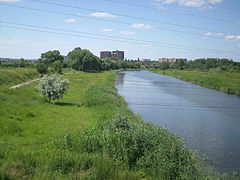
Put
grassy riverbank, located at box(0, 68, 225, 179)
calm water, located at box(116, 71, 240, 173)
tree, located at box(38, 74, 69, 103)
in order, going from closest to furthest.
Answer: grassy riverbank, located at box(0, 68, 225, 179), calm water, located at box(116, 71, 240, 173), tree, located at box(38, 74, 69, 103)

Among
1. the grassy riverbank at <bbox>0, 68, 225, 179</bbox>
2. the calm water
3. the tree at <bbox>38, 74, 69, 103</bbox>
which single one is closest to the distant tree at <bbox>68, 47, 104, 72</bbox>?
the calm water

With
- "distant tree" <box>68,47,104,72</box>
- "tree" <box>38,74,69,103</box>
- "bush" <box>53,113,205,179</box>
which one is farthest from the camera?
"distant tree" <box>68,47,104,72</box>

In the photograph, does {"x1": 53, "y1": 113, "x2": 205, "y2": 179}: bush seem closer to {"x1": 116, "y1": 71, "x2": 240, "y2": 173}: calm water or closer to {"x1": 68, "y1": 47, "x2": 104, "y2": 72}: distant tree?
{"x1": 116, "y1": 71, "x2": 240, "y2": 173}: calm water

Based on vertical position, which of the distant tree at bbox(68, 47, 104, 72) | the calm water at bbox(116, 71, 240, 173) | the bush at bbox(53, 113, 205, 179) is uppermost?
the distant tree at bbox(68, 47, 104, 72)

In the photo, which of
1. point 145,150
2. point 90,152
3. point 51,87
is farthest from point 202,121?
point 90,152

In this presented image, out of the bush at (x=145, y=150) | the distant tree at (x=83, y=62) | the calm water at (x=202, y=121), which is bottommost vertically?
the calm water at (x=202, y=121)

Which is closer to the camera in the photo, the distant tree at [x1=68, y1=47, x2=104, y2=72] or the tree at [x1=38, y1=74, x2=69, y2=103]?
the tree at [x1=38, y1=74, x2=69, y2=103]

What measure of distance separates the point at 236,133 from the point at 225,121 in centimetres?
425

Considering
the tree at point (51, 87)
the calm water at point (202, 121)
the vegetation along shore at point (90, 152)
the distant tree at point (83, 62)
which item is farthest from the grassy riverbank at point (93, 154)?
the distant tree at point (83, 62)

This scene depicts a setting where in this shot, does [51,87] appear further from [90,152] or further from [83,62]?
[83,62]

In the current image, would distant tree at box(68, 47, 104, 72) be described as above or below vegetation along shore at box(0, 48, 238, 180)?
above

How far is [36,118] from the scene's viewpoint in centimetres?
2011

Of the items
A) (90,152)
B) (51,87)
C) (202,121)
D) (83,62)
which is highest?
(83,62)

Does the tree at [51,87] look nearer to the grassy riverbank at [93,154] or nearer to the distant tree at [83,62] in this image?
the grassy riverbank at [93,154]
